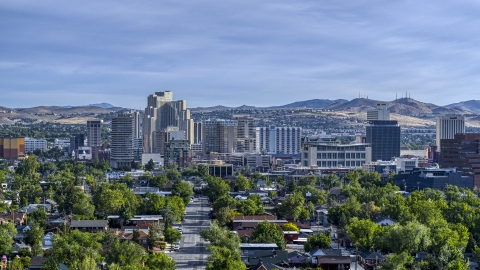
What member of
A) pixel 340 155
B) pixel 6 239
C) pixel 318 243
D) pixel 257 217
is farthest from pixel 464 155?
pixel 6 239

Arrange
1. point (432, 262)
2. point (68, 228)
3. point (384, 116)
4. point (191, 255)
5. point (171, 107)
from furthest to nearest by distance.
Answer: point (171, 107), point (384, 116), point (68, 228), point (191, 255), point (432, 262)

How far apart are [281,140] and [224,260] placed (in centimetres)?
10519

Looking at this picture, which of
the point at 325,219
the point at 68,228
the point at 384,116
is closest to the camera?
the point at 68,228

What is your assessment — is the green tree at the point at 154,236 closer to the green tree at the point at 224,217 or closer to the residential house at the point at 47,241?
the residential house at the point at 47,241

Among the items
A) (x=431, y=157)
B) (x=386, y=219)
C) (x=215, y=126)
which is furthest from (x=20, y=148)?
(x=386, y=219)

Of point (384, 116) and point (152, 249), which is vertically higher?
point (384, 116)

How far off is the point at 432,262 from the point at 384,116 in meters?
114

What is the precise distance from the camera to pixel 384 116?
147000 millimetres

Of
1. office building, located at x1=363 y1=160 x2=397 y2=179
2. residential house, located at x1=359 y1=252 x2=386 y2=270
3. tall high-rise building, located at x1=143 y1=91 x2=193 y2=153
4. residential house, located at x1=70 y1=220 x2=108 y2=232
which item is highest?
tall high-rise building, located at x1=143 y1=91 x2=193 y2=153

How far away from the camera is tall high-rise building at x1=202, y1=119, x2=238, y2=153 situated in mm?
131250

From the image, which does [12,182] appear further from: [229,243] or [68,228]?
[229,243]

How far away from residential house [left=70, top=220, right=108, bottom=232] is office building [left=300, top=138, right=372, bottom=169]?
5800 centimetres

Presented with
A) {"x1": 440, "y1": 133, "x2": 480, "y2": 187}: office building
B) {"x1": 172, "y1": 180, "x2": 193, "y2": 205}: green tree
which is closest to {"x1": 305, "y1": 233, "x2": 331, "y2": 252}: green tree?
{"x1": 172, "y1": 180, "x2": 193, "y2": 205}: green tree

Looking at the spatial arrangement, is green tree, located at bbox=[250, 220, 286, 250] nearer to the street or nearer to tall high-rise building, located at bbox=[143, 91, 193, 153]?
the street
